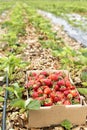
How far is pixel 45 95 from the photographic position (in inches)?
137

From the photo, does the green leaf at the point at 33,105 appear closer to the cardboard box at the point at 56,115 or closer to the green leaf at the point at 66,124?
the cardboard box at the point at 56,115

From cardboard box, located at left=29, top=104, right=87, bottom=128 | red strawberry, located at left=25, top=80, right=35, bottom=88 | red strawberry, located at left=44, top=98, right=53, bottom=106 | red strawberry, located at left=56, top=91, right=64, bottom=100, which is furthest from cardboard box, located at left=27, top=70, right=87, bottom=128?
red strawberry, located at left=25, top=80, right=35, bottom=88

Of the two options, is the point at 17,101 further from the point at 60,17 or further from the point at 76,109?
the point at 60,17

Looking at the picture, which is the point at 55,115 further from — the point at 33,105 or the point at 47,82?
the point at 47,82

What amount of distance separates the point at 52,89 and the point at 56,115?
498 millimetres

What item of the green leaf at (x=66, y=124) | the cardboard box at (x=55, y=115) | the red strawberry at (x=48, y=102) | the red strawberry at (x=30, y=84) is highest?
the red strawberry at (x=30, y=84)

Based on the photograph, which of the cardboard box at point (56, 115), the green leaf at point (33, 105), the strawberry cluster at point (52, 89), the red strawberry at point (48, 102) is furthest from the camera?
the strawberry cluster at point (52, 89)

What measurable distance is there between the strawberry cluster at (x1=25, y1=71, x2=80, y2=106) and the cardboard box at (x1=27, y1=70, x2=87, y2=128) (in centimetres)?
13

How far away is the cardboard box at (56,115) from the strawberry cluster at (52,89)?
0.42 ft

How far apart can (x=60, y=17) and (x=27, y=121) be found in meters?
11.8

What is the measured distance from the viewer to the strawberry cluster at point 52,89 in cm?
346

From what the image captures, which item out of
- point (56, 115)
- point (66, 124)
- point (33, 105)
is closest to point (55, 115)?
point (56, 115)

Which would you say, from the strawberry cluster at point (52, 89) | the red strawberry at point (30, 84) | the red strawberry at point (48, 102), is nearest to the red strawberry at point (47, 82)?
the strawberry cluster at point (52, 89)

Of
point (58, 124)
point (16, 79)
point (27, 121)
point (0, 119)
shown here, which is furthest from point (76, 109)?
point (16, 79)
